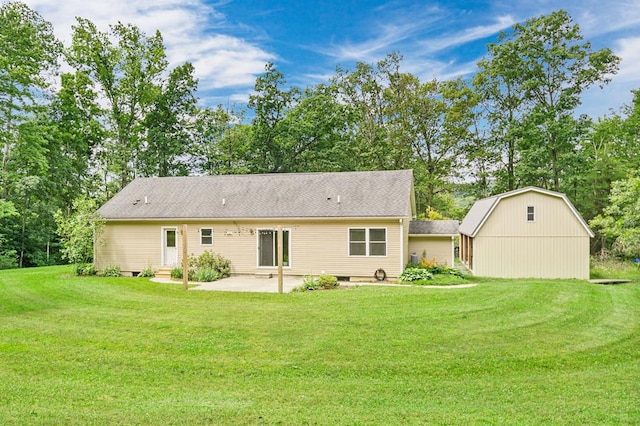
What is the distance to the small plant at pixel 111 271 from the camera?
1654 centimetres

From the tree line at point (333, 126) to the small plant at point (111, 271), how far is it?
367 inches

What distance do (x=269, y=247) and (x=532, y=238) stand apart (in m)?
10.5

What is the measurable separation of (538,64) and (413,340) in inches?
1036

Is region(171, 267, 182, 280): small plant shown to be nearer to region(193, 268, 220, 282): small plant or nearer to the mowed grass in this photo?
region(193, 268, 220, 282): small plant

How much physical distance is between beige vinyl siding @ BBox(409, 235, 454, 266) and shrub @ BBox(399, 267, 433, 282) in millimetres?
3205

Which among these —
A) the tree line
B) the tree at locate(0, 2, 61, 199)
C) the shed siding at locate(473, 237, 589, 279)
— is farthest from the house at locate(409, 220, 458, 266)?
the tree at locate(0, 2, 61, 199)

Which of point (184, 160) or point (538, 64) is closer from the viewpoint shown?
point (538, 64)

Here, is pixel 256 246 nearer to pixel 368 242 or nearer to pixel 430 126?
pixel 368 242

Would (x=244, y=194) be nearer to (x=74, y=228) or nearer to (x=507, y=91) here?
(x=74, y=228)

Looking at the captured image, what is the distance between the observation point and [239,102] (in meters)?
31.8

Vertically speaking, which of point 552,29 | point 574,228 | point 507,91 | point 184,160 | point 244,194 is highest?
point 552,29

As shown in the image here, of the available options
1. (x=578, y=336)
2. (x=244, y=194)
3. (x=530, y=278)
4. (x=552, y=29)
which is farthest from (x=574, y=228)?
(x=552, y=29)

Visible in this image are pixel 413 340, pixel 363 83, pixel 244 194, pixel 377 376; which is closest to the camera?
pixel 377 376

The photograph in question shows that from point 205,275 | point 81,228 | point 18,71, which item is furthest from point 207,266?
point 18,71
